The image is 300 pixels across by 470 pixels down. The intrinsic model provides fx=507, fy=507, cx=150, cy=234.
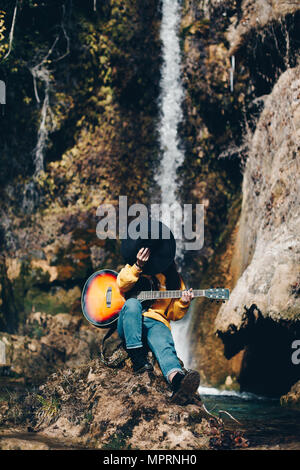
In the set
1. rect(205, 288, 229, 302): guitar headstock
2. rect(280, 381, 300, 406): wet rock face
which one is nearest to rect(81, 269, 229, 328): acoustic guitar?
rect(205, 288, 229, 302): guitar headstock

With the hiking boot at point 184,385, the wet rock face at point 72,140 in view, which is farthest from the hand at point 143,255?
the wet rock face at point 72,140

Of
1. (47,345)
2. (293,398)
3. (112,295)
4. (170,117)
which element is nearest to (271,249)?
(293,398)

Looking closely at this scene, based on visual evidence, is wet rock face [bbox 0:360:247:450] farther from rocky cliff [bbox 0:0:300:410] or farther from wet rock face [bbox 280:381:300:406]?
rocky cliff [bbox 0:0:300:410]

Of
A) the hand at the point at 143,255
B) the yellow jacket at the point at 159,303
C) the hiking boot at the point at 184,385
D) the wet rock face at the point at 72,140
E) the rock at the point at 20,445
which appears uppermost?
the wet rock face at the point at 72,140

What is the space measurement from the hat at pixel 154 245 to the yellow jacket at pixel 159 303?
0.15 metres

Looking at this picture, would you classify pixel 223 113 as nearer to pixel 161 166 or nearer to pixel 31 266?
pixel 161 166

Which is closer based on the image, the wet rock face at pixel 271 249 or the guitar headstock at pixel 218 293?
the guitar headstock at pixel 218 293

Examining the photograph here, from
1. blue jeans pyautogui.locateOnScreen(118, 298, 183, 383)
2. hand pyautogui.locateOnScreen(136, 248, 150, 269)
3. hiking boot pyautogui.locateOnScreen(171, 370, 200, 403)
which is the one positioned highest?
hand pyautogui.locateOnScreen(136, 248, 150, 269)

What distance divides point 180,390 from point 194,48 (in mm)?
8783

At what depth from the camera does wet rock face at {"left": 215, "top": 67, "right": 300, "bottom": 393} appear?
625 cm

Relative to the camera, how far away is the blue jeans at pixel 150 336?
445 cm

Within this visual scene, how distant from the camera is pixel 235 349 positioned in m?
7.64

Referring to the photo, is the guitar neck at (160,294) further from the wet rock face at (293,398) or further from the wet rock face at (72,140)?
the wet rock face at (72,140)

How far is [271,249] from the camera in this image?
675 centimetres
